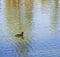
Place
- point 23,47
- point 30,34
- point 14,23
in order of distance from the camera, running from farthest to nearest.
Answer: point 14,23
point 30,34
point 23,47

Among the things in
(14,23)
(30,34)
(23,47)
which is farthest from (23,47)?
(14,23)

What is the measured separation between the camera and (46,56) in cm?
525

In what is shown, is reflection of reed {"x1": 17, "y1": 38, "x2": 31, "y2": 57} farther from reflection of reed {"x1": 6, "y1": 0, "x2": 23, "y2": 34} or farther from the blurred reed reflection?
reflection of reed {"x1": 6, "y1": 0, "x2": 23, "y2": 34}

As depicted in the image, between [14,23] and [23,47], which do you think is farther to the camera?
[14,23]

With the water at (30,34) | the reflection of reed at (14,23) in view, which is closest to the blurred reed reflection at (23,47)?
the water at (30,34)

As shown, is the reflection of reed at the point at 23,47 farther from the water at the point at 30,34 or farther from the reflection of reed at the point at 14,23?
the reflection of reed at the point at 14,23

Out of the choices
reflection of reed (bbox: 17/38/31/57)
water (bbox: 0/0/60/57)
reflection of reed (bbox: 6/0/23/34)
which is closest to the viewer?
reflection of reed (bbox: 17/38/31/57)

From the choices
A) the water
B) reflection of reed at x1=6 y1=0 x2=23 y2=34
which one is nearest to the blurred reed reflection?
the water

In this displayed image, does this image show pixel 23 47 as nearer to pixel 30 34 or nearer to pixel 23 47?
pixel 23 47

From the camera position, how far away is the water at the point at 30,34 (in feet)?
18.2

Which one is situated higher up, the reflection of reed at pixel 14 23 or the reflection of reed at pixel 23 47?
the reflection of reed at pixel 23 47

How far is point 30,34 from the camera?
686 cm

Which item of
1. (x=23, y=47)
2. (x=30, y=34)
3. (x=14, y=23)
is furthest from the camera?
(x=14, y=23)

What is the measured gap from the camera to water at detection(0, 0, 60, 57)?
218 inches
